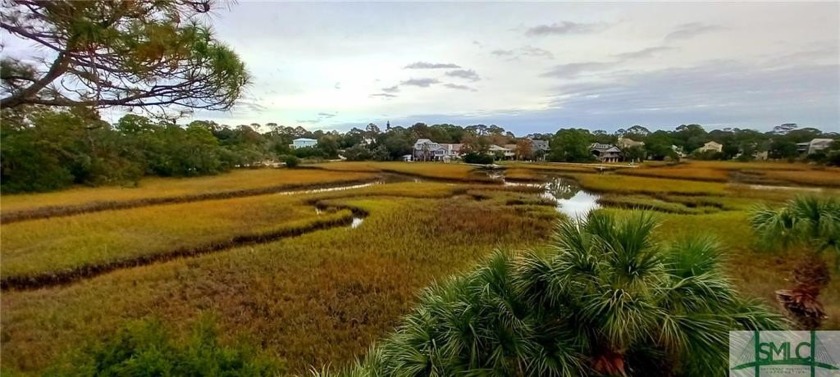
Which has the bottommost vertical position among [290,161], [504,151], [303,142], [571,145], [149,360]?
[149,360]

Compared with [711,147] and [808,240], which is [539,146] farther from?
[808,240]

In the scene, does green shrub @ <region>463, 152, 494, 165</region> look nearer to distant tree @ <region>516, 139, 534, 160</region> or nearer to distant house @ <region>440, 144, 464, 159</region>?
distant house @ <region>440, 144, 464, 159</region>

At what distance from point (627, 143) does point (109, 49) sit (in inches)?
1007

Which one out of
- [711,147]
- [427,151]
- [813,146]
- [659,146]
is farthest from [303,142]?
[813,146]

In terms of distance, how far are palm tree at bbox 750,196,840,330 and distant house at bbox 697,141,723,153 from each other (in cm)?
1434

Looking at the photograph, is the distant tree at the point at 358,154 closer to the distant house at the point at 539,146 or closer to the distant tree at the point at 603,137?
the distant house at the point at 539,146

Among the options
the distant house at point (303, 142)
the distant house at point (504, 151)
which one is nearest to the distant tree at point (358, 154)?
the distant house at point (303, 142)

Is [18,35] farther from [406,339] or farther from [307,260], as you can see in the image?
[307,260]

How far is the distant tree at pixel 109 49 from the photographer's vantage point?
2.15 meters

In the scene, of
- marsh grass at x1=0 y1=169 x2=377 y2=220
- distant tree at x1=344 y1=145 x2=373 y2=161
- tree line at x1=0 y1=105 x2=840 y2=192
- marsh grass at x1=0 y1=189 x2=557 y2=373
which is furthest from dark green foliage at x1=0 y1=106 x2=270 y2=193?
distant tree at x1=344 y1=145 x2=373 y2=161

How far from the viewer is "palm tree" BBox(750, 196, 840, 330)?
4.59 m

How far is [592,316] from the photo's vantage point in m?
2.68

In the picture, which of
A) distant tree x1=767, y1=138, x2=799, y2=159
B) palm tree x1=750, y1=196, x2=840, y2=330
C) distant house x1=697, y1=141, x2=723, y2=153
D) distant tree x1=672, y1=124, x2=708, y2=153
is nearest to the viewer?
palm tree x1=750, y1=196, x2=840, y2=330

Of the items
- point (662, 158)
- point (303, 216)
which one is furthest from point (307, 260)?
point (662, 158)
